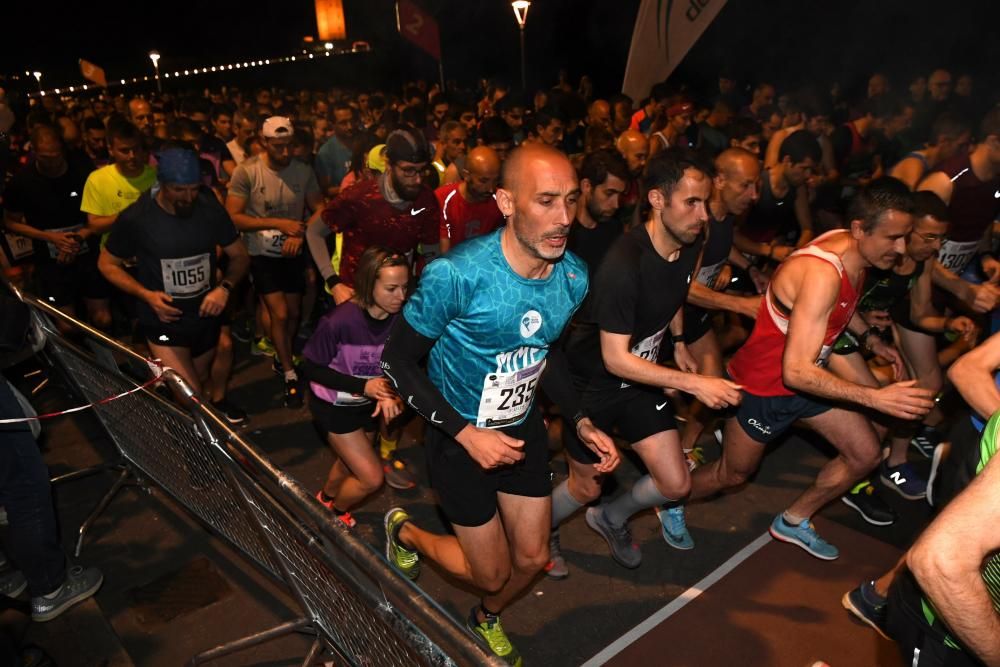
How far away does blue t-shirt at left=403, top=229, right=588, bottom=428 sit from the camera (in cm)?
286

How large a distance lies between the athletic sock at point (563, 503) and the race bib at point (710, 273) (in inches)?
71.9

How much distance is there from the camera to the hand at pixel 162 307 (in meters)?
4.46

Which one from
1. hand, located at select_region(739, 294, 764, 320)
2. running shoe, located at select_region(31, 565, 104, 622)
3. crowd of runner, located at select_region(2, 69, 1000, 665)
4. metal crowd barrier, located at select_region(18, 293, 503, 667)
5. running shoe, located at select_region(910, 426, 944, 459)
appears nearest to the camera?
metal crowd barrier, located at select_region(18, 293, 503, 667)

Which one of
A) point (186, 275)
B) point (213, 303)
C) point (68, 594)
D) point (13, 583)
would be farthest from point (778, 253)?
point (13, 583)

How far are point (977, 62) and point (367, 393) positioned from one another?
45.7 ft

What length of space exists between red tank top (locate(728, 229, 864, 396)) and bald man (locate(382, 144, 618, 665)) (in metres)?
1.12

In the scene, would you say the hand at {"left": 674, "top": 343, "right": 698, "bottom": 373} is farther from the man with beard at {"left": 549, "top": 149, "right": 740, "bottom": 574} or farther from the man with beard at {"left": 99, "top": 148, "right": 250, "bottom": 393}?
the man with beard at {"left": 99, "top": 148, "right": 250, "bottom": 393}

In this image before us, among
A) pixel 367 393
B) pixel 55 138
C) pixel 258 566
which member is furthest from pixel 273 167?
pixel 258 566

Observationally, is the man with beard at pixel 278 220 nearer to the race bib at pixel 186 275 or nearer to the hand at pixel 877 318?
the race bib at pixel 186 275

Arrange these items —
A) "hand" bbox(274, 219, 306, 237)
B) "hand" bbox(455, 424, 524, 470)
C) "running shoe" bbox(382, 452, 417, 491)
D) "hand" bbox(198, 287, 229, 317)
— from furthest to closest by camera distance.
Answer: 1. "hand" bbox(274, 219, 306, 237)
2. "running shoe" bbox(382, 452, 417, 491)
3. "hand" bbox(198, 287, 229, 317)
4. "hand" bbox(455, 424, 524, 470)

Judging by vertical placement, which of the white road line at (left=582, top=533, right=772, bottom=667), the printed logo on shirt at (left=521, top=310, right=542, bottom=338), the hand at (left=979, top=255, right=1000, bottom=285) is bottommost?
the white road line at (left=582, top=533, right=772, bottom=667)

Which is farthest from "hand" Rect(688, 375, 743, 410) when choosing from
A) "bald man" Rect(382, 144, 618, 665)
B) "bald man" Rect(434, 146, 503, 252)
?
"bald man" Rect(434, 146, 503, 252)

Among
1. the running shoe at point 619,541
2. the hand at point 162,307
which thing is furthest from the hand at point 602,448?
the hand at point 162,307

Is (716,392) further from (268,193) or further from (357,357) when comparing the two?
(268,193)
